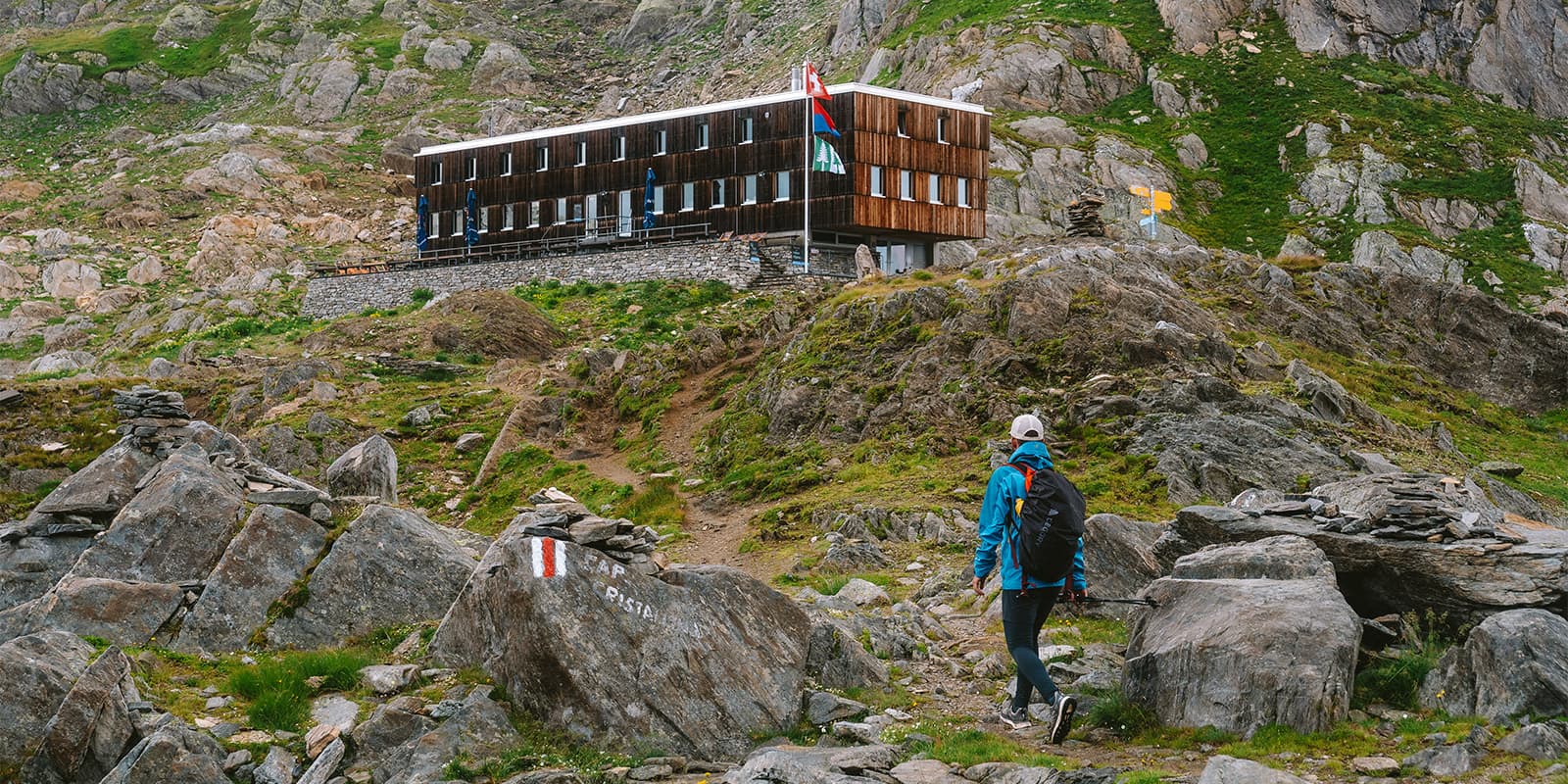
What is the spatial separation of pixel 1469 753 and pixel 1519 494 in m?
21.3

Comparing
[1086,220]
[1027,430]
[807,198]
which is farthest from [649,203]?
[1027,430]

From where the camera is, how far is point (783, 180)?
63500 mm

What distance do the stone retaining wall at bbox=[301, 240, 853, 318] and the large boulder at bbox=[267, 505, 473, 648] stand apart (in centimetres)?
3919

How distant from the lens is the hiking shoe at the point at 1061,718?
13.2 metres

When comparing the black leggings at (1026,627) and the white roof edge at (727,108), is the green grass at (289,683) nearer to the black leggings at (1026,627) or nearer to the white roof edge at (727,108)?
the black leggings at (1026,627)

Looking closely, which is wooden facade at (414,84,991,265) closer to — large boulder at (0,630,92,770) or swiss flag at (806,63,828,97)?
swiss flag at (806,63,828,97)

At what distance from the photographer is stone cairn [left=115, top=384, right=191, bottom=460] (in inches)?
961

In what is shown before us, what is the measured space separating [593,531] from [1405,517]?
9.63m

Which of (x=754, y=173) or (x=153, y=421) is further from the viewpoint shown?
(x=754, y=173)

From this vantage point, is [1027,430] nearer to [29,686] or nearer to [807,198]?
[29,686]

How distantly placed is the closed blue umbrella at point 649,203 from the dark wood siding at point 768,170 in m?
0.39

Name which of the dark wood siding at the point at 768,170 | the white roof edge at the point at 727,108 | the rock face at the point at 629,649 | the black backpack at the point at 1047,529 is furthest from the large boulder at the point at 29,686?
the white roof edge at the point at 727,108

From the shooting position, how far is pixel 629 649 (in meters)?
15.2

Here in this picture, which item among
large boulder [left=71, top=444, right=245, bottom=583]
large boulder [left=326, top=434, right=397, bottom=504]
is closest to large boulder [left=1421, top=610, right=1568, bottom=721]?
large boulder [left=71, top=444, right=245, bottom=583]
